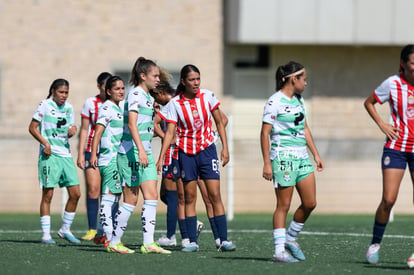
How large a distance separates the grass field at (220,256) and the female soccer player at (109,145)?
1.62ft

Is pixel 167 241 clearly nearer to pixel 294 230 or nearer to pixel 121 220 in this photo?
pixel 121 220

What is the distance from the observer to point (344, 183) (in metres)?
20.9

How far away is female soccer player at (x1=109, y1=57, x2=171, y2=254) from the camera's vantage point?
10.2 m

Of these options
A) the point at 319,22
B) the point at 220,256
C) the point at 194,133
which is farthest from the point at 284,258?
the point at 319,22

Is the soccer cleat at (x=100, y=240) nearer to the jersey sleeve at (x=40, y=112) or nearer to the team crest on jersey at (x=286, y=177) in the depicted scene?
the jersey sleeve at (x=40, y=112)

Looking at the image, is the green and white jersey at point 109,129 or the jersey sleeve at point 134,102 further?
the green and white jersey at point 109,129

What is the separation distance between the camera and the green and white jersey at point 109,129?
1124 centimetres

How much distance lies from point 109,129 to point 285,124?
2.92 meters

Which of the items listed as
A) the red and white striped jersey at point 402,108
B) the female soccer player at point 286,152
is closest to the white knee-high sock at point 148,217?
the female soccer player at point 286,152

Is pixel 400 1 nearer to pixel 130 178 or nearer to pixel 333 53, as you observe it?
pixel 333 53

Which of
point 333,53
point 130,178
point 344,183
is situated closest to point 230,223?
point 344,183

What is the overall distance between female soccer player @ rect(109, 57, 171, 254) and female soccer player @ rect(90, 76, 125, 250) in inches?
26.9

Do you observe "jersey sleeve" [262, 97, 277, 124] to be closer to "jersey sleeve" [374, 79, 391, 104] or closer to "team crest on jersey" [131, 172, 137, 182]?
"jersey sleeve" [374, 79, 391, 104]

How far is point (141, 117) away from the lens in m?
10.3
